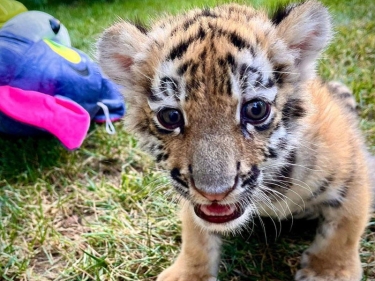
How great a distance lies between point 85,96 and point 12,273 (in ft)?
3.35

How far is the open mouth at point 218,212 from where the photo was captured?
1512mm

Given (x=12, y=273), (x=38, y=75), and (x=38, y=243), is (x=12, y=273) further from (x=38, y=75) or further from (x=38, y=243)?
(x=38, y=75)

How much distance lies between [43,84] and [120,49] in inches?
36.1

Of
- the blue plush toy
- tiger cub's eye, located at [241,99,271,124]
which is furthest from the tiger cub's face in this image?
the blue plush toy

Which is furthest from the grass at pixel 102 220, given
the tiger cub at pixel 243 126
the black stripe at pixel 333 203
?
the black stripe at pixel 333 203

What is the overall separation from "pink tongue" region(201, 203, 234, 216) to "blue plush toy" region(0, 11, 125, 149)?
987mm

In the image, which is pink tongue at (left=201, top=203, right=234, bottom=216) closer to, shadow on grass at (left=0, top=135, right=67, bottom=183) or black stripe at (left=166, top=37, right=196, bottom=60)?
black stripe at (left=166, top=37, right=196, bottom=60)

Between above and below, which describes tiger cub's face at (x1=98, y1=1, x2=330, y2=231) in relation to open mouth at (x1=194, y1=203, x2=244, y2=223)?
above

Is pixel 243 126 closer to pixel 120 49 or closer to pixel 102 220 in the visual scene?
pixel 120 49

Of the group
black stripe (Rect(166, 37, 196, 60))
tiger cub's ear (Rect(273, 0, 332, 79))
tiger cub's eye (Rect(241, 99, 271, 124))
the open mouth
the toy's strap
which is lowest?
the toy's strap

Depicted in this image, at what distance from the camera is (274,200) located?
5.60ft

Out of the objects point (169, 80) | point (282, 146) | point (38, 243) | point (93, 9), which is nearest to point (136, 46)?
point (169, 80)

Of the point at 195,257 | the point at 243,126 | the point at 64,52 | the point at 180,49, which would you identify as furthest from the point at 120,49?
the point at 64,52

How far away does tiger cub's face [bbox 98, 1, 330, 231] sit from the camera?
136cm
